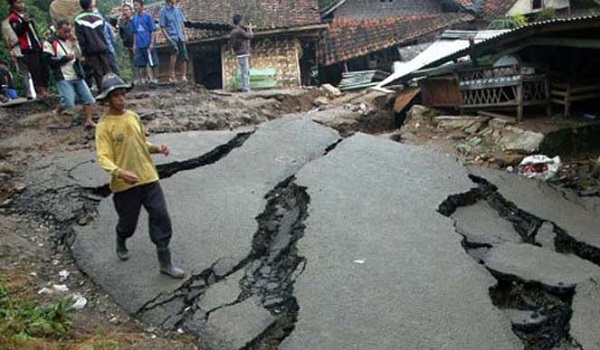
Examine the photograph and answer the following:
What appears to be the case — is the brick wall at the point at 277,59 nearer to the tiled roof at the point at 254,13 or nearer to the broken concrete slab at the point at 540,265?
the tiled roof at the point at 254,13

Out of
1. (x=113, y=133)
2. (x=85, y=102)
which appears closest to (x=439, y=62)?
(x=85, y=102)

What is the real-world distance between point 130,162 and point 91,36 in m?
4.48

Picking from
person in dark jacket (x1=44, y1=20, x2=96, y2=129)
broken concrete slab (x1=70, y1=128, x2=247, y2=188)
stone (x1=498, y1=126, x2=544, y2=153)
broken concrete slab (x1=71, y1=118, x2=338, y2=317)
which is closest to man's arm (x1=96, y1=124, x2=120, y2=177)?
broken concrete slab (x1=71, y1=118, x2=338, y2=317)

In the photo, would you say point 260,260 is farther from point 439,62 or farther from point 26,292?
point 439,62

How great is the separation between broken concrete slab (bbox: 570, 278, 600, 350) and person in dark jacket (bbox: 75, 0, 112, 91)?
21.9 ft

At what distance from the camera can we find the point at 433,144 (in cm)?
849

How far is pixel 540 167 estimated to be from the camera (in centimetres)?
695

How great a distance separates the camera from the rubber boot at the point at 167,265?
13.5 ft

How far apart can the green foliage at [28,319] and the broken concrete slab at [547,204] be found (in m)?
4.64

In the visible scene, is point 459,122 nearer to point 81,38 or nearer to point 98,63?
point 98,63

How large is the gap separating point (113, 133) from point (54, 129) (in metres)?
4.65

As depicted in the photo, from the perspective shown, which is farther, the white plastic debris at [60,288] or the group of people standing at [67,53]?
the group of people standing at [67,53]

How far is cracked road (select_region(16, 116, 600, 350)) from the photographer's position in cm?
358

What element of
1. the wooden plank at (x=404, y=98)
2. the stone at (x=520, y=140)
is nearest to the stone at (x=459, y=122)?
the stone at (x=520, y=140)
